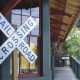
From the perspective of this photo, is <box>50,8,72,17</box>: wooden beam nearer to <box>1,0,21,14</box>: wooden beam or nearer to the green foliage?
<box>1,0,21,14</box>: wooden beam

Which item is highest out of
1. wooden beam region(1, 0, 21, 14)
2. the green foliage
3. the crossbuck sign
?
the green foliage

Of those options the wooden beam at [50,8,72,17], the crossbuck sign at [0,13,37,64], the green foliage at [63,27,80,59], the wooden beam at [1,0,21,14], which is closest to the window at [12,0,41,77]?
the wooden beam at [1,0,21,14]

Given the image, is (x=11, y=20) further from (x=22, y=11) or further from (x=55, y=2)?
(x=55, y=2)

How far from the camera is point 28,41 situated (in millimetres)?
9773

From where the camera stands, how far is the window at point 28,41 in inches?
377

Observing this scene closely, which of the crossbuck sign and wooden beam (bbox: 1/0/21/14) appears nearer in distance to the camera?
the crossbuck sign

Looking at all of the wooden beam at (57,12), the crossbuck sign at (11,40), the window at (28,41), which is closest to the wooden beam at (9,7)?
the crossbuck sign at (11,40)

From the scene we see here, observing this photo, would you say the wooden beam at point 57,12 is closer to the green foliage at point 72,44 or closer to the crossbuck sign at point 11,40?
the crossbuck sign at point 11,40

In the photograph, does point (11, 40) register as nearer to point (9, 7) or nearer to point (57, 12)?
point (9, 7)

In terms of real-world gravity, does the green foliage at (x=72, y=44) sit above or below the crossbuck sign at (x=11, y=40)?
above

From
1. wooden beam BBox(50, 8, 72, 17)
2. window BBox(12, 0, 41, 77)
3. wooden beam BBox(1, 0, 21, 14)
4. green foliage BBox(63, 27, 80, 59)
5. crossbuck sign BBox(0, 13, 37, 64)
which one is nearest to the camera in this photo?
crossbuck sign BBox(0, 13, 37, 64)

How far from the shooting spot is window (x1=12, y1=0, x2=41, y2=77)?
9.57 meters

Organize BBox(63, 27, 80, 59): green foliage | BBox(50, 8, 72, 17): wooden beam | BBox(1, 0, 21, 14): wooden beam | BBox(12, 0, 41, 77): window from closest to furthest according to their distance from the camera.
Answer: BBox(1, 0, 21, 14): wooden beam < BBox(12, 0, 41, 77): window < BBox(50, 8, 72, 17): wooden beam < BBox(63, 27, 80, 59): green foliage

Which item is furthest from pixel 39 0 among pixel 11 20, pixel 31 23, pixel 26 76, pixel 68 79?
pixel 68 79
